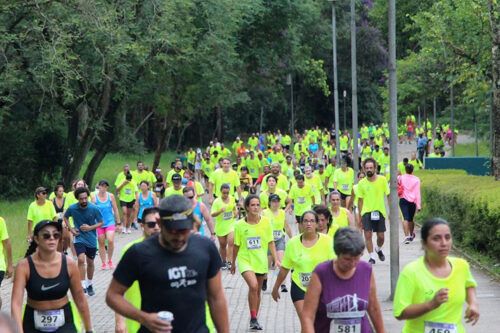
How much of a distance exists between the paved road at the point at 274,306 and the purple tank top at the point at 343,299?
5149 millimetres

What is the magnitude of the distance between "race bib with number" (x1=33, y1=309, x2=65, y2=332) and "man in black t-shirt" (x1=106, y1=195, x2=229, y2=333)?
1.94 metres

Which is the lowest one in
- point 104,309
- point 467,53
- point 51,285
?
point 104,309

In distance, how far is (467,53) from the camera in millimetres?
24422

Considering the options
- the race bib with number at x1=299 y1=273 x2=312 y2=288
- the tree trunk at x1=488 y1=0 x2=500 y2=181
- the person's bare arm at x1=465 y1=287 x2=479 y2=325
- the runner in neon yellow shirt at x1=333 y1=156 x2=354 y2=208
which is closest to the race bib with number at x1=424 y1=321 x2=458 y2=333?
the person's bare arm at x1=465 y1=287 x2=479 y2=325

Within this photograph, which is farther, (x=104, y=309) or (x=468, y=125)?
(x=468, y=125)

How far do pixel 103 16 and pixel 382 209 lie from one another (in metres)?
11.8

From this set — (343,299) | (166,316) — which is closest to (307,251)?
(343,299)

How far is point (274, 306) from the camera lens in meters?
13.9

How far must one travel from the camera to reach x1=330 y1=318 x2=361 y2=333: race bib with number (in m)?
6.32

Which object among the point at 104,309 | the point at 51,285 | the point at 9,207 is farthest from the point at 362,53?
the point at 51,285

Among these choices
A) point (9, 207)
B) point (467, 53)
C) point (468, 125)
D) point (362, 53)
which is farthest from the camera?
point (362, 53)

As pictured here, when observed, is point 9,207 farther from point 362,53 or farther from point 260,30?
point 362,53

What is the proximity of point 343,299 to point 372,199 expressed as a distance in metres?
10.8

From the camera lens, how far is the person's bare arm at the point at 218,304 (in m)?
5.81
